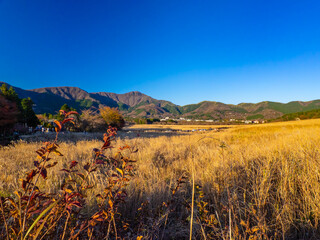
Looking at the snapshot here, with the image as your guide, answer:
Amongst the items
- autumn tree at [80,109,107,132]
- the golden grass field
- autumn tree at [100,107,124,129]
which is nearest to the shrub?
the golden grass field

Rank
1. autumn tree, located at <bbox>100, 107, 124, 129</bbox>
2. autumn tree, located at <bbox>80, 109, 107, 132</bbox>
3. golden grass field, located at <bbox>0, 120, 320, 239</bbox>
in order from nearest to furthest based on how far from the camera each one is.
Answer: golden grass field, located at <bbox>0, 120, 320, 239</bbox>, autumn tree, located at <bbox>80, 109, 107, 132</bbox>, autumn tree, located at <bbox>100, 107, 124, 129</bbox>

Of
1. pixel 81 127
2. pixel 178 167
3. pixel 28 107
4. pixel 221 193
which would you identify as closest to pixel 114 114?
pixel 81 127

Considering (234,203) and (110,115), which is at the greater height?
(110,115)

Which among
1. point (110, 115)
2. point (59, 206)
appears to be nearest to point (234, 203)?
point (59, 206)

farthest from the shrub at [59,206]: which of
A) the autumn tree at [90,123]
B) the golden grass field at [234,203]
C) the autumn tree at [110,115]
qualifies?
the autumn tree at [110,115]

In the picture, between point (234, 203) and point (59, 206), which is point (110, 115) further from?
point (234, 203)

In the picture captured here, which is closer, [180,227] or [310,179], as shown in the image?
[180,227]

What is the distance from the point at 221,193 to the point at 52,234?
2286 mm

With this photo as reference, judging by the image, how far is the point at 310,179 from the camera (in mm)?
2350

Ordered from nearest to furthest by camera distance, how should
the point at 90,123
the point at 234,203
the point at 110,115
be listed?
the point at 234,203, the point at 90,123, the point at 110,115

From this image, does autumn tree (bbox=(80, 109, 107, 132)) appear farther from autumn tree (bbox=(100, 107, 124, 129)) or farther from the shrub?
the shrub

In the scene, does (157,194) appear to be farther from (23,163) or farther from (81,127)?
(81,127)

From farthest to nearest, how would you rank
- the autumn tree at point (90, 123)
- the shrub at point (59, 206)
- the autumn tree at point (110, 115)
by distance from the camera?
the autumn tree at point (110, 115)
the autumn tree at point (90, 123)
the shrub at point (59, 206)

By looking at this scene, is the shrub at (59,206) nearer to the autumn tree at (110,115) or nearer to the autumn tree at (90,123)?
the autumn tree at (90,123)
